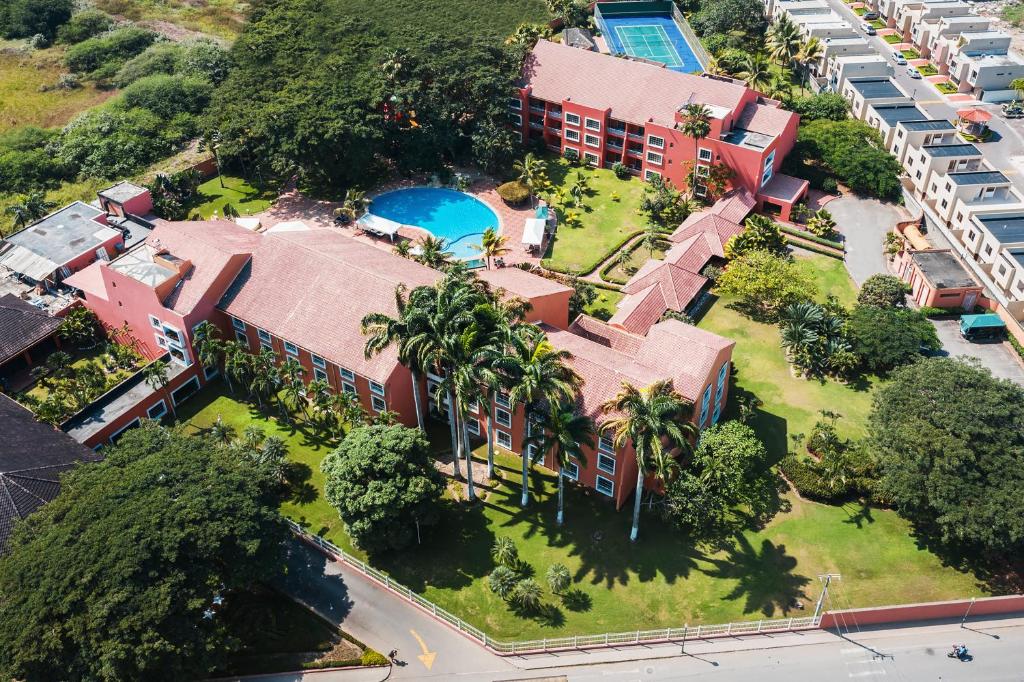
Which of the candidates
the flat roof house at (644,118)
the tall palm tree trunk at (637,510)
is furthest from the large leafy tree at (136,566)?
the flat roof house at (644,118)

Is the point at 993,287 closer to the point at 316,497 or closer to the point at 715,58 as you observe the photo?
the point at 715,58

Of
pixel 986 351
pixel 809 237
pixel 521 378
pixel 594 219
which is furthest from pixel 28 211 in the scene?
pixel 986 351

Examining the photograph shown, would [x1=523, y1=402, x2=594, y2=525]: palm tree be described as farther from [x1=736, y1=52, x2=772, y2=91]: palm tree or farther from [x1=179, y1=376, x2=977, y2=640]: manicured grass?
[x1=736, y1=52, x2=772, y2=91]: palm tree

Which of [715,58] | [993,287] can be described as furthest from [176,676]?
[715,58]

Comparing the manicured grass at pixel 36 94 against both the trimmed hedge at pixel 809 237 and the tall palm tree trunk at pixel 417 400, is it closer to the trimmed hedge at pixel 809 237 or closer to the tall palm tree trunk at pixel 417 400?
the tall palm tree trunk at pixel 417 400

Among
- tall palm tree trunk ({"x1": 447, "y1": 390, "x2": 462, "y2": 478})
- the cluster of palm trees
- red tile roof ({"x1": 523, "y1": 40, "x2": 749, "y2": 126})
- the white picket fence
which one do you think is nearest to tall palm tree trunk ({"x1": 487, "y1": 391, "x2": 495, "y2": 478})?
the cluster of palm trees

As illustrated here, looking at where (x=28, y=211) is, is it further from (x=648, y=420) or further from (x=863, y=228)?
(x=863, y=228)
